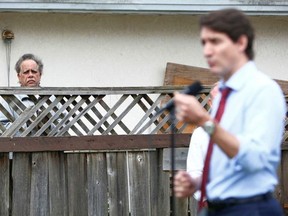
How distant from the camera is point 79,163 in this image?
30.1 feet

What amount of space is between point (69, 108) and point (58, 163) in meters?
0.56

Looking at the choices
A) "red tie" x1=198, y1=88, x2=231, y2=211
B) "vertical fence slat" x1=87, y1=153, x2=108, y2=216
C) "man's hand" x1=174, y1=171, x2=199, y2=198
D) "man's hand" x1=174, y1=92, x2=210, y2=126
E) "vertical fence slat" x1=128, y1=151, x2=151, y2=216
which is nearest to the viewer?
"man's hand" x1=174, y1=92, x2=210, y2=126

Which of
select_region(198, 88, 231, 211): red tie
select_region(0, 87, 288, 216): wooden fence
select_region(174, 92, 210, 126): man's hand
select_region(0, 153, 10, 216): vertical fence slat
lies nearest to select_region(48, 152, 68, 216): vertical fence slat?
select_region(0, 87, 288, 216): wooden fence

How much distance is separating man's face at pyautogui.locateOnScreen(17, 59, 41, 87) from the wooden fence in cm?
14

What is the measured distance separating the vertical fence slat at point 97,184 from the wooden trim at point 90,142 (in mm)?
116

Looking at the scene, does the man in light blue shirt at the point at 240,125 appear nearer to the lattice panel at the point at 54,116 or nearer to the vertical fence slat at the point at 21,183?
the lattice panel at the point at 54,116

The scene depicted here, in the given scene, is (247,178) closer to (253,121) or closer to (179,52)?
(253,121)

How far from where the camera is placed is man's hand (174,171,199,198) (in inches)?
172

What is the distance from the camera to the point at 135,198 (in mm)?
9359

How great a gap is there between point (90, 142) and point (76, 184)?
0.42 meters

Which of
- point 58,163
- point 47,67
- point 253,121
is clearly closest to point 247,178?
point 253,121

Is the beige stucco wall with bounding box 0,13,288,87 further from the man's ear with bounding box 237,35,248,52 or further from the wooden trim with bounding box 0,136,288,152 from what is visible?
the man's ear with bounding box 237,35,248,52

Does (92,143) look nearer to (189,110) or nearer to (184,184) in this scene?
(184,184)

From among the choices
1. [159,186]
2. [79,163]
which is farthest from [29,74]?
[159,186]
